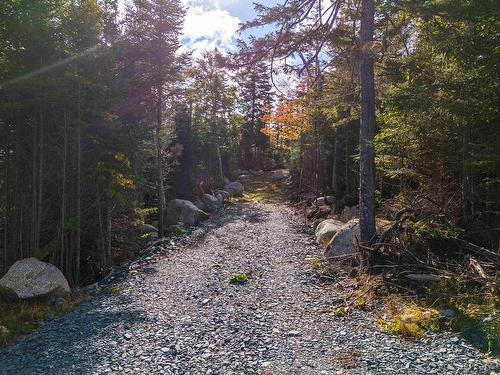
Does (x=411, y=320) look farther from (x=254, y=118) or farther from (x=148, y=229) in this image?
(x=254, y=118)

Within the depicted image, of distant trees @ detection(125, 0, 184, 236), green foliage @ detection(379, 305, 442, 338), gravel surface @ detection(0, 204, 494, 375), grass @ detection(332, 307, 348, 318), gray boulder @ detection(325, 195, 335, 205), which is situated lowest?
gravel surface @ detection(0, 204, 494, 375)

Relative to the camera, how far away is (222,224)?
18.2 m

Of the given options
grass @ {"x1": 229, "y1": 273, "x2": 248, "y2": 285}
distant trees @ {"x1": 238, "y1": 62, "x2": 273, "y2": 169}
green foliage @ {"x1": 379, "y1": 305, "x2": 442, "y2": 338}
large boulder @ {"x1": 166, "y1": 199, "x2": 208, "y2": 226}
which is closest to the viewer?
green foliage @ {"x1": 379, "y1": 305, "x2": 442, "y2": 338}

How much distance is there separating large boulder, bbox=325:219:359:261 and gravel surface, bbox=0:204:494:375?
839 mm

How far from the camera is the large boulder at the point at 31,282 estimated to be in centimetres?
863

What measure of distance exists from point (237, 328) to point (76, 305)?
14.1 ft

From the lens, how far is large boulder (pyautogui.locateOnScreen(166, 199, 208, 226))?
19.1 meters

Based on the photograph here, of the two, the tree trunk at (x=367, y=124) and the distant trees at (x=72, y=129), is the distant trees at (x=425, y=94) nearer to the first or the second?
the tree trunk at (x=367, y=124)

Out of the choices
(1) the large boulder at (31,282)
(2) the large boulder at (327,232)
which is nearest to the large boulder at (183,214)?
(2) the large boulder at (327,232)

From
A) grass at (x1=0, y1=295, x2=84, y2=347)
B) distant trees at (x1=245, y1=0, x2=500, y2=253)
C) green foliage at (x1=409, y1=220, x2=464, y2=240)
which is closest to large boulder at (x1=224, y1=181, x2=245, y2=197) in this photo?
distant trees at (x1=245, y1=0, x2=500, y2=253)

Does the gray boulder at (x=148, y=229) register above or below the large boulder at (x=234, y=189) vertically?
below

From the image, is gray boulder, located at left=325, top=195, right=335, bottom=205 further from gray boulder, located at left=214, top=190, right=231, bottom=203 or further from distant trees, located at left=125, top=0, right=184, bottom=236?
gray boulder, located at left=214, top=190, right=231, bottom=203

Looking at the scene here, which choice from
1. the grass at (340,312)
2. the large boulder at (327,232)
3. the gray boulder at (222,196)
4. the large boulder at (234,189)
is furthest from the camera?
the large boulder at (234,189)

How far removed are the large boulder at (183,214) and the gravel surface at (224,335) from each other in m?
8.54
